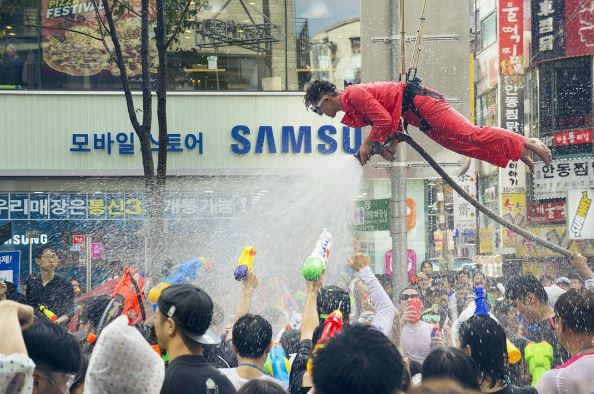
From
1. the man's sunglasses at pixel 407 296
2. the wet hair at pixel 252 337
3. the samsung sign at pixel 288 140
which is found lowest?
the man's sunglasses at pixel 407 296

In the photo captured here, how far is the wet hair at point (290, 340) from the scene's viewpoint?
6320 millimetres

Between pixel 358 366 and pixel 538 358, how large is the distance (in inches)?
125

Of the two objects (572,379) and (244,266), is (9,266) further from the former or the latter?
(572,379)

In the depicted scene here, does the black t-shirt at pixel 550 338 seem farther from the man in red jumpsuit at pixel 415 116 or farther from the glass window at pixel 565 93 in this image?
the glass window at pixel 565 93

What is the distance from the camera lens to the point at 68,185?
20.6 m

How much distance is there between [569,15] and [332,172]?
50.3 ft

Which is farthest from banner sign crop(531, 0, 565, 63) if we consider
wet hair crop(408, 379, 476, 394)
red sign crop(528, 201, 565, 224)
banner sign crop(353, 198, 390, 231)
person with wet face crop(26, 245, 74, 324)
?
wet hair crop(408, 379, 476, 394)

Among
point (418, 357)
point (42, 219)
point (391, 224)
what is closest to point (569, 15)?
point (42, 219)

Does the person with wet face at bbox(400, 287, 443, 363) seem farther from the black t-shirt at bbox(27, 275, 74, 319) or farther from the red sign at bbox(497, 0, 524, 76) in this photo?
the red sign at bbox(497, 0, 524, 76)

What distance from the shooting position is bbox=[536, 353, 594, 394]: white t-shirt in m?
4.50

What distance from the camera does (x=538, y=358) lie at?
19.4 ft

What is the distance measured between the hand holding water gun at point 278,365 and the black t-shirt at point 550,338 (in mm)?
1809

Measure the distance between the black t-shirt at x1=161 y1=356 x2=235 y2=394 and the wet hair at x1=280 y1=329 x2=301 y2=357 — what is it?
6.81 feet

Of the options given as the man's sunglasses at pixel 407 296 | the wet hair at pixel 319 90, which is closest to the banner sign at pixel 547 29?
the man's sunglasses at pixel 407 296
